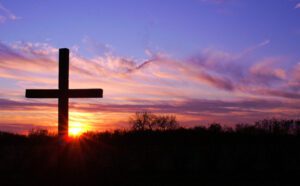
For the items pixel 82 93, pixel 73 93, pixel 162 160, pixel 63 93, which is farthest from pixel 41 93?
pixel 162 160

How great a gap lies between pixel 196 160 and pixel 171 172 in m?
1.90

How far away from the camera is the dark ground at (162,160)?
50.8 ft

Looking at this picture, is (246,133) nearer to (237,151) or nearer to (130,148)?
(237,151)

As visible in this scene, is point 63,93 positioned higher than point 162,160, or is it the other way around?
point 63,93

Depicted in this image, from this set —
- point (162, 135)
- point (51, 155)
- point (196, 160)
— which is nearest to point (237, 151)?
point (196, 160)

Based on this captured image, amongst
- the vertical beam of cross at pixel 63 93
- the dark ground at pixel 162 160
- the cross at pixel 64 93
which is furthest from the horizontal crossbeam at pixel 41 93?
the dark ground at pixel 162 160

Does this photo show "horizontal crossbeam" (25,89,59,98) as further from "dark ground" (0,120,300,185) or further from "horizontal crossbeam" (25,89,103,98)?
"dark ground" (0,120,300,185)

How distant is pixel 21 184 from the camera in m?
14.3

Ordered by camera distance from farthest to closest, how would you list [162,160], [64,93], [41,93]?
1. [162,160]
2. [41,93]
3. [64,93]

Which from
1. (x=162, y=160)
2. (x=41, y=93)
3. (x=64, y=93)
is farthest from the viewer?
(x=162, y=160)

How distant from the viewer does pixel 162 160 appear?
65.9 ft

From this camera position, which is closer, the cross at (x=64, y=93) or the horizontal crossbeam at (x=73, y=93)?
the cross at (x=64, y=93)

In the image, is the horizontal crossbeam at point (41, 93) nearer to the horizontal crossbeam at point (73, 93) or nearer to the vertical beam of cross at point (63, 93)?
the horizontal crossbeam at point (73, 93)

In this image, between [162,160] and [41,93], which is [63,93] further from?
[162,160]
